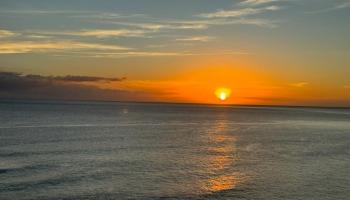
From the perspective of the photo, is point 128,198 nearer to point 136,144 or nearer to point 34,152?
point 34,152

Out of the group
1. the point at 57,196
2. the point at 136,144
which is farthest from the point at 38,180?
the point at 136,144

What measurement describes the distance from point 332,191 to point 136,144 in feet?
119

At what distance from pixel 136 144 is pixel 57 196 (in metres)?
35.0

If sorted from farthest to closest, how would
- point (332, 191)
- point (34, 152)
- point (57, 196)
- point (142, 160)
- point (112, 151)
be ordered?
point (112, 151) < point (34, 152) < point (142, 160) < point (332, 191) < point (57, 196)

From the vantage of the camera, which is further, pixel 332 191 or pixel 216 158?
pixel 216 158

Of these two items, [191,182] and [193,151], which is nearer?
[191,182]

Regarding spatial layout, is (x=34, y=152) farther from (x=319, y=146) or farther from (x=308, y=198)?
(x=319, y=146)

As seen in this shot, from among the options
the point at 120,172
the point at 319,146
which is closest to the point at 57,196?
the point at 120,172

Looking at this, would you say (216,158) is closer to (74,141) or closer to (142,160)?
(142,160)

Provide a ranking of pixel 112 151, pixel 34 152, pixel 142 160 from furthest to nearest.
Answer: pixel 112 151
pixel 34 152
pixel 142 160

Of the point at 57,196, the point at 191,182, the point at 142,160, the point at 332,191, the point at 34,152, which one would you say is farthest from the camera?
the point at 34,152

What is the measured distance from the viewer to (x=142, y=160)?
4841 centimetres

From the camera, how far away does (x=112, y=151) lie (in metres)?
56.7

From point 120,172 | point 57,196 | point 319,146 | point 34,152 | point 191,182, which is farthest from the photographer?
point 319,146
